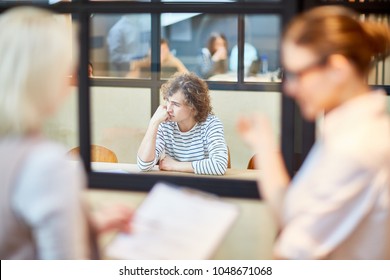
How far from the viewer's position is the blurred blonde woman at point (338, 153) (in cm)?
166

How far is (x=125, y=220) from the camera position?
6.01 ft

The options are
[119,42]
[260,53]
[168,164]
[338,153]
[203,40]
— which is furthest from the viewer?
[203,40]

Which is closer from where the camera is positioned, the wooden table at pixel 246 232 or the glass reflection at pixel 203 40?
the wooden table at pixel 246 232

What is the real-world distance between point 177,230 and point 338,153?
49cm

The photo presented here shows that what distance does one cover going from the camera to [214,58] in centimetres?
611

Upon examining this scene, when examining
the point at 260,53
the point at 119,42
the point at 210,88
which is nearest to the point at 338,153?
the point at 210,88

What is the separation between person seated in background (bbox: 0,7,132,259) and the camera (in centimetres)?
149

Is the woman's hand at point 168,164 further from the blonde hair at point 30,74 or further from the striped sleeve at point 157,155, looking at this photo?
the blonde hair at point 30,74

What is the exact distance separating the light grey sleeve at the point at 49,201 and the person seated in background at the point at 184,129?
77.4 inches

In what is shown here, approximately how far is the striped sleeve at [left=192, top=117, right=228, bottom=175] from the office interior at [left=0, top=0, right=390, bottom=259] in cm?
10

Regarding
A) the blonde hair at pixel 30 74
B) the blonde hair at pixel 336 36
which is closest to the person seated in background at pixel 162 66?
the blonde hair at pixel 336 36

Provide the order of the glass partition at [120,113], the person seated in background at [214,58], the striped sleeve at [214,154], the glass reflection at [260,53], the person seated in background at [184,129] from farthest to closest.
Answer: the person seated in background at [214,58] < the glass reflection at [260,53] < the glass partition at [120,113] < the person seated in background at [184,129] < the striped sleeve at [214,154]

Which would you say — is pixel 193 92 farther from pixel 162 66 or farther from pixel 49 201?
pixel 49 201
